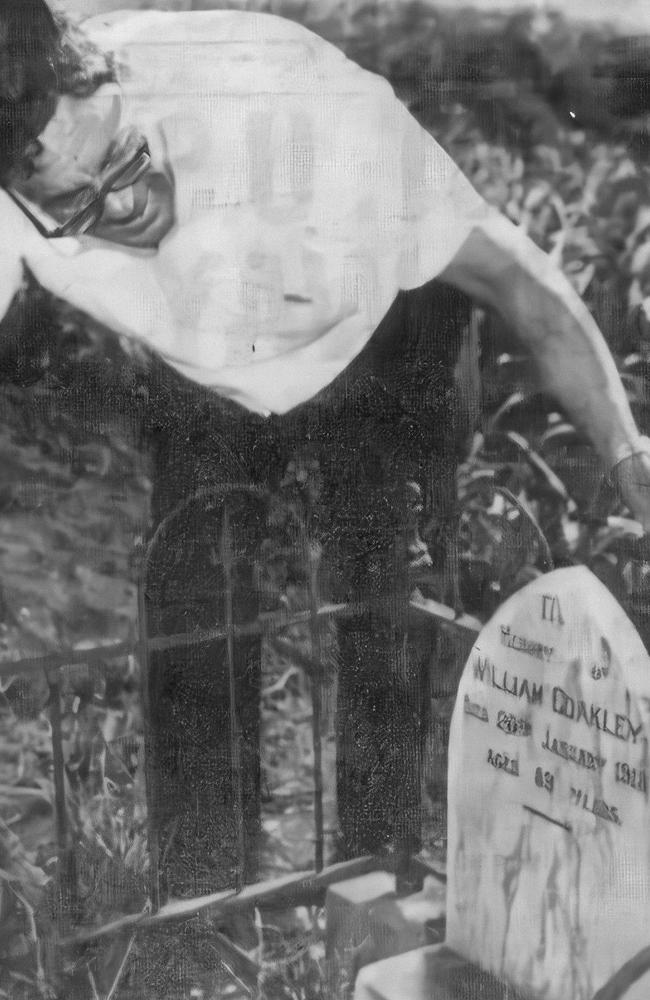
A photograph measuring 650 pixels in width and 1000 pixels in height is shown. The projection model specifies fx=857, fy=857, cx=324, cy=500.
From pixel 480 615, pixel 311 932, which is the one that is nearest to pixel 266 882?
pixel 311 932

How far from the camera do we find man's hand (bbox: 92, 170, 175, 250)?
4.73 feet

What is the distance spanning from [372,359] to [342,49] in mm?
517

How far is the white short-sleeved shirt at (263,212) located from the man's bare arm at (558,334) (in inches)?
2.1

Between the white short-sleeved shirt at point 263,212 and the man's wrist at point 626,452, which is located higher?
the white short-sleeved shirt at point 263,212

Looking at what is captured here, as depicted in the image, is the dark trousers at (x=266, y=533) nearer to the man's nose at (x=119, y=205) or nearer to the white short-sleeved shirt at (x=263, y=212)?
the white short-sleeved shirt at (x=263, y=212)

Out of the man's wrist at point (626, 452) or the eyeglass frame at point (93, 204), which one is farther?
the man's wrist at point (626, 452)

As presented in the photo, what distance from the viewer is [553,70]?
4.81 ft

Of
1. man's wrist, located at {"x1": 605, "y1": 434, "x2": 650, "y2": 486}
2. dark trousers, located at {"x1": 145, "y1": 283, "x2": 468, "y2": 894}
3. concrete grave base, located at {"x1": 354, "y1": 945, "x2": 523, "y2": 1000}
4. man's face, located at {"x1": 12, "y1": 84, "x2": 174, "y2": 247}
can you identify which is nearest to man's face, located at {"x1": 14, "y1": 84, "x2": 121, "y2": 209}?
man's face, located at {"x1": 12, "y1": 84, "x2": 174, "y2": 247}

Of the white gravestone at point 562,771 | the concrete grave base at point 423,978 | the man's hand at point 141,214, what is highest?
the man's hand at point 141,214

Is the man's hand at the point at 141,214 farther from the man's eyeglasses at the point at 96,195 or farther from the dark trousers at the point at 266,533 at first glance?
the dark trousers at the point at 266,533

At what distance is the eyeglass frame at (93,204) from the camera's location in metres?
1.43

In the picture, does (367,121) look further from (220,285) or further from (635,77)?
(635,77)

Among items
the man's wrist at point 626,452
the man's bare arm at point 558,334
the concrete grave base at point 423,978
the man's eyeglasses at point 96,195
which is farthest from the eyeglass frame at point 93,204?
the concrete grave base at point 423,978

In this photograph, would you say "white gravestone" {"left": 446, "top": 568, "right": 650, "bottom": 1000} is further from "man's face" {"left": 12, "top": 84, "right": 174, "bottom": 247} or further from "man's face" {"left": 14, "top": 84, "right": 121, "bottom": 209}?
"man's face" {"left": 14, "top": 84, "right": 121, "bottom": 209}
